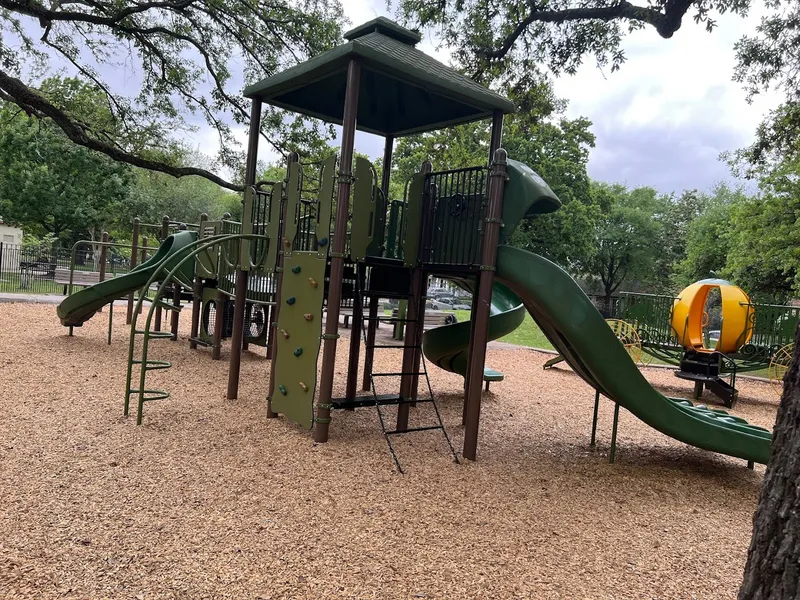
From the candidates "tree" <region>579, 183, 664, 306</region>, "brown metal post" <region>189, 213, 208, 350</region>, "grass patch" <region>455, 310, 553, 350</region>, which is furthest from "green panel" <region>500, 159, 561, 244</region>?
"tree" <region>579, 183, 664, 306</region>

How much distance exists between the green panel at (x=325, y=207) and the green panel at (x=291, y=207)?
0.35 m

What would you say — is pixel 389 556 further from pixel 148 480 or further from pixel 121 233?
pixel 121 233

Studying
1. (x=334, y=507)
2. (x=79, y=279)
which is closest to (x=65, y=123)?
(x=79, y=279)

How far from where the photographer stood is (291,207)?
557 centimetres

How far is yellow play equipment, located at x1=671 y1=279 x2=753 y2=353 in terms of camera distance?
33.7ft

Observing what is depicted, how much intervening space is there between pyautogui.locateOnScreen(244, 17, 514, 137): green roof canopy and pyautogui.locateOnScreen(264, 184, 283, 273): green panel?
3.77 ft

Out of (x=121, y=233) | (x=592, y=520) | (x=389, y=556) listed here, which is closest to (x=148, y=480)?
(x=389, y=556)

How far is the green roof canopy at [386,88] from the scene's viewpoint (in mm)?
5082

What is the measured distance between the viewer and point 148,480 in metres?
3.92

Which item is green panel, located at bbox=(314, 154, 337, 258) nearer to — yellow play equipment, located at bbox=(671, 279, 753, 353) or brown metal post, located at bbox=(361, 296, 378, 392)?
brown metal post, located at bbox=(361, 296, 378, 392)

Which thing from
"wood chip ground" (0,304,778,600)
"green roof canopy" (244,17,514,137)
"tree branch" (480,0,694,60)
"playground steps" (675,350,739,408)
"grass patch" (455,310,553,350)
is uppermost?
"tree branch" (480,0,694,60)

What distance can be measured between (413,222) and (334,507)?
9.60 feet

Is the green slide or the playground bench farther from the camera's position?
the playground bench

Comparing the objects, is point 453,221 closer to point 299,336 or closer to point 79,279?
point 299,336
